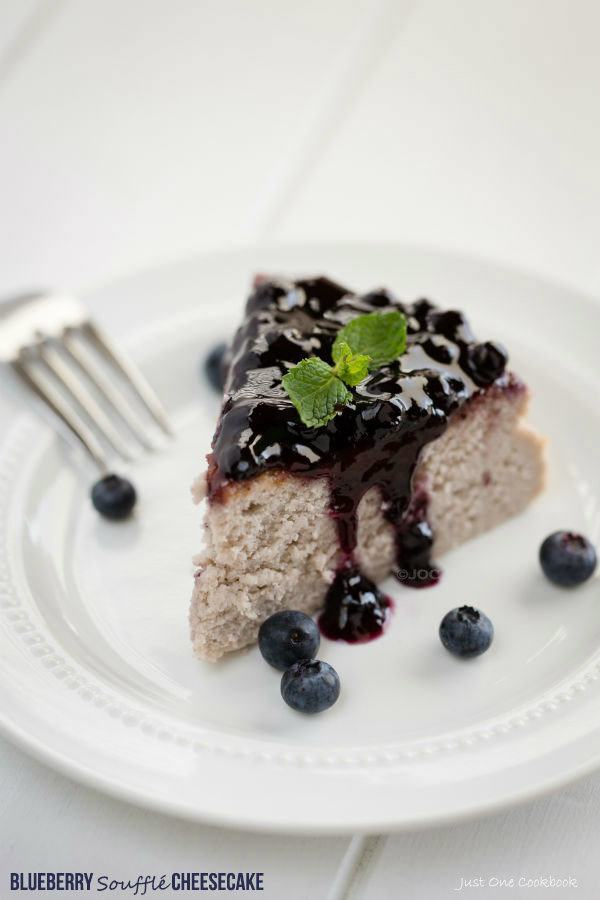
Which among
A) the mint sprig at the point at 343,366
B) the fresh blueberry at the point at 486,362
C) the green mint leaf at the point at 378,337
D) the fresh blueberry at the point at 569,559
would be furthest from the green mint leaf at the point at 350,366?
the fresh blueberry at the point at 569,559

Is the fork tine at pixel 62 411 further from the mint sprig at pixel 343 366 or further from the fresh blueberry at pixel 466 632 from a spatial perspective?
the fresh blueberry at pixel 466 632

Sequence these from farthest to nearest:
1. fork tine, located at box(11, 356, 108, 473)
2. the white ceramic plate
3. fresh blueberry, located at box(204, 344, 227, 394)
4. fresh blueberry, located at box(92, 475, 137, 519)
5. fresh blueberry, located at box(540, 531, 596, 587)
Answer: fresh blueberry, located at box(204, 344, 227, 394)
fork tine, located at box(11, 356, 108, 473)
fresh blueberry, located at box(92, 475, 137, 519)
fresh blueberry, located at box(540, 531, 596, 587)
the white ceramic plate

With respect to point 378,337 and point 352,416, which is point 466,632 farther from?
point 378,337

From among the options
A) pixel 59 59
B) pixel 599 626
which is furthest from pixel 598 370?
pixel 59 59

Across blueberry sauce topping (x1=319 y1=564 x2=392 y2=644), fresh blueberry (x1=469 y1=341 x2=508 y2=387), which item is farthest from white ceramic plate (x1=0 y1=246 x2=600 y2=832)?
fresh blueberry (x1=469 y1=341 x2=508 y2=387)

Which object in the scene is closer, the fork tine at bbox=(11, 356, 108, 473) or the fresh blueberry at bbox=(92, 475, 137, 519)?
the fresh blueberry at bbox=(92, 475, 137, 519)

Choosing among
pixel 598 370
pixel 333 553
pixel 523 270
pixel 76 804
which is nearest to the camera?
pixel 76 804

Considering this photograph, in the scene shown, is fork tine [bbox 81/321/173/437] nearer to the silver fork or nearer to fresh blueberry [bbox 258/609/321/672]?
the silver fork

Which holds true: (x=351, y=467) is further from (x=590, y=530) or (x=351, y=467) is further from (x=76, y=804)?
(x=76, y=804)
